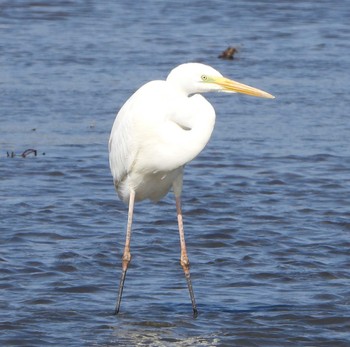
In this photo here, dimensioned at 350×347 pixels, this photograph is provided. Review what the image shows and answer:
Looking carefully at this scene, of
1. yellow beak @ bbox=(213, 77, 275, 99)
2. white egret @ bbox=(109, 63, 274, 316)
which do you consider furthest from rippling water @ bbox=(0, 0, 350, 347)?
yellow beak @ bbox=(213, 77, 275, 99)

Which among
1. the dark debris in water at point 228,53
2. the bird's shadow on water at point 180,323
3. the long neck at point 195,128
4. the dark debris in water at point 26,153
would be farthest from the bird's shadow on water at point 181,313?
the dark debris in water at point 228,53

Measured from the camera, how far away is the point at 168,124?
277 inches

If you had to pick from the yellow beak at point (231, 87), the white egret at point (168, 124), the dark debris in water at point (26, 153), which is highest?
the yellow beak at point (231, 87)

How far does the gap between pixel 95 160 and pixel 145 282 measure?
3457 mm

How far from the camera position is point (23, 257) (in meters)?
8.27

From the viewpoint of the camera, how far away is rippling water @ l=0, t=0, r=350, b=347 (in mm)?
7188

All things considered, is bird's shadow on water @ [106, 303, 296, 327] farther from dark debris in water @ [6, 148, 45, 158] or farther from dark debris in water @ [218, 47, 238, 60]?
dark debris in water @ [218, 47, 238, 60]

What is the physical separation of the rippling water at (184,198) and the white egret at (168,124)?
1.42ft

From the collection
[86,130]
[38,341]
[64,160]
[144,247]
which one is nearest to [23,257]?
[144,247]

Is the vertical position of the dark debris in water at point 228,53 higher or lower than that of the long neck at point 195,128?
lower

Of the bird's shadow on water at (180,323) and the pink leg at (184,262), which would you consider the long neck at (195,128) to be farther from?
the bird's shadow on water at (180,323)

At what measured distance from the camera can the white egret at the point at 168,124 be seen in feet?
22.6

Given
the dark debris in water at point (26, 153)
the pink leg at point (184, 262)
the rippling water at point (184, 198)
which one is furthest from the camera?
the dark debris in water at point (26, 153)

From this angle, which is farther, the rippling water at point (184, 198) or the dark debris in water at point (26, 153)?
the dark debris in water at point (26, 153)
